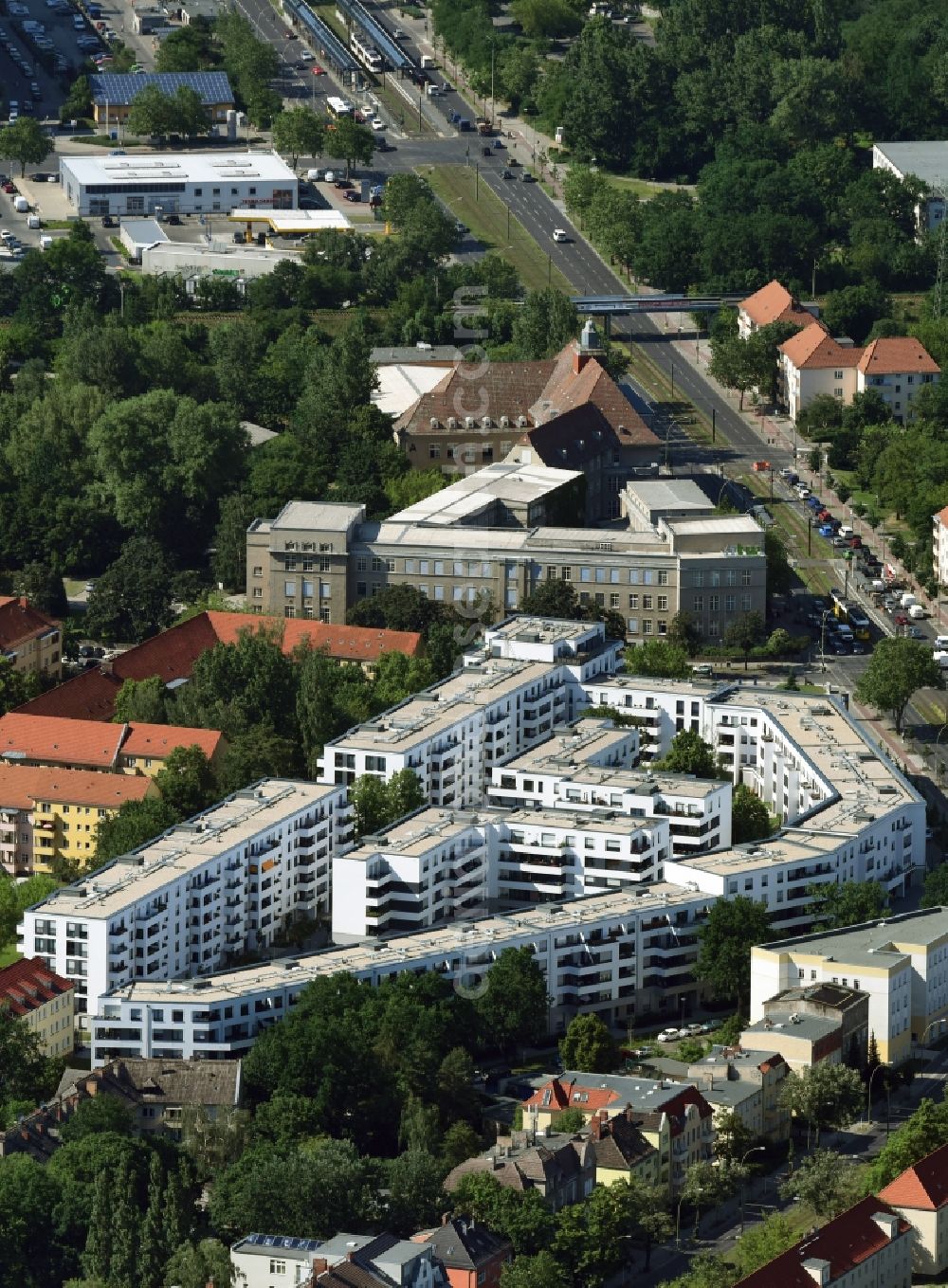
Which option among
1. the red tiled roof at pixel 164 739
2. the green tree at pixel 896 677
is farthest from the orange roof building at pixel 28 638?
the green tree at pixel 896 677

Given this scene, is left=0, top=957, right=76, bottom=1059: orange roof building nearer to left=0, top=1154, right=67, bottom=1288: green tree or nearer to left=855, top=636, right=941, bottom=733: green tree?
left=0, top=1154, right=67, bottom=1288: green tree

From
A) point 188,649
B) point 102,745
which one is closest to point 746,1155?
point 102,745

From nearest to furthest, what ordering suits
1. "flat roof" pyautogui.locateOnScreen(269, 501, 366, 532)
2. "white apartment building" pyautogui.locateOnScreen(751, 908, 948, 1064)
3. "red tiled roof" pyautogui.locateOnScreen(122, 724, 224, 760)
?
1. "white apartment building" pyautogui.locateOnScreen(751, 908, 948, 1064)
2. "red tiled roof" pyautogui.locateOnScreen(122, 724, 224, 760)
3. "flat roof" pyautogui.locateOnScreen(269, 501, 366, 532)

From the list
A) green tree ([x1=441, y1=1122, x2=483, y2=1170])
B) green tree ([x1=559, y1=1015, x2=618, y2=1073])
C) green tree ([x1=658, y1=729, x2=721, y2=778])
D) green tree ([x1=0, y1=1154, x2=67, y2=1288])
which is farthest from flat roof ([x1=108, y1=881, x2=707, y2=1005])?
green tree ([x1=658, y1=729, x2=721, y2=778])

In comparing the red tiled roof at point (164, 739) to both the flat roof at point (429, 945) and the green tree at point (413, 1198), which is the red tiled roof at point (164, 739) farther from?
the green tree at point (413, 1198)

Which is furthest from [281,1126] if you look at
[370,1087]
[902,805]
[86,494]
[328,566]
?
[86,494]
